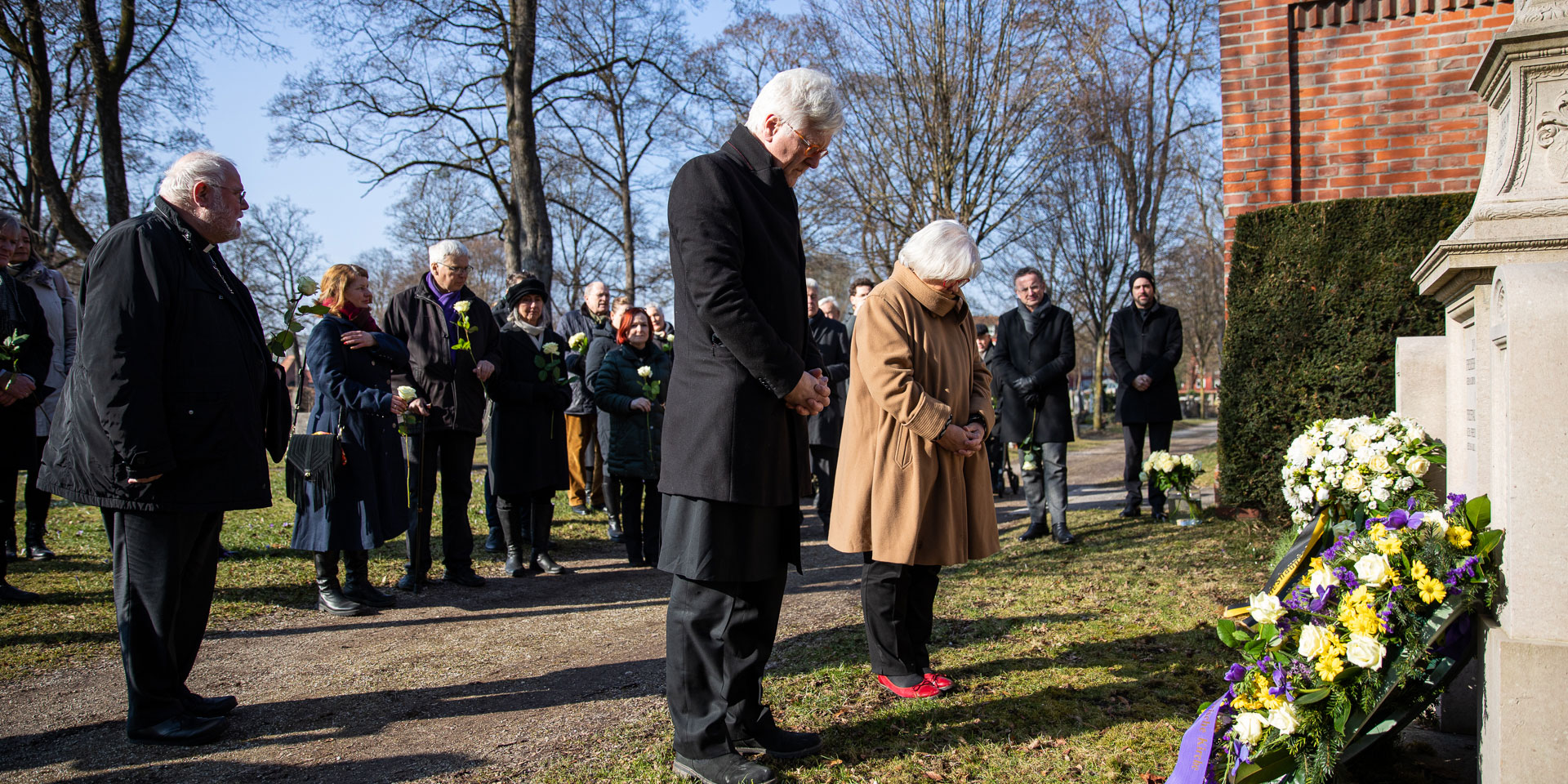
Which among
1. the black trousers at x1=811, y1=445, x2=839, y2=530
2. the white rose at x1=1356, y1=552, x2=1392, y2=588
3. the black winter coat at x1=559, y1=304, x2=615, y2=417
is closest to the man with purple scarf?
the black winter coat at x1=559, y1=304, x2=615, y2=417

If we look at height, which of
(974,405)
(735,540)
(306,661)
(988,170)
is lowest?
(306,661)

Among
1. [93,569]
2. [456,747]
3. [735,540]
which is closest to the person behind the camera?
[735,540]

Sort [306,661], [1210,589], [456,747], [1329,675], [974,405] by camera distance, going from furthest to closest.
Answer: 1. [1210,589]
2. [306,661]
3. [974,405]
4. [456,747]
5. [1329,675]

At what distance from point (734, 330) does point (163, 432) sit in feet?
6.75

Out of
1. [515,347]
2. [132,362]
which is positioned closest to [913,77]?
[515,347]

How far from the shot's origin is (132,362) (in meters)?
3.13

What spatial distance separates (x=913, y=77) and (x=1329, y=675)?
56.8 ft

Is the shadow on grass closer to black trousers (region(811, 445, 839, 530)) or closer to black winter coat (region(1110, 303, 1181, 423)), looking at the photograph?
black trousers (region(811, 445, 839, 530))

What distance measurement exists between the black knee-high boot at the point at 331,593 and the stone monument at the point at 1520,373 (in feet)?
16.7

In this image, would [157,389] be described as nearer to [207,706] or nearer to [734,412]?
[207,706]

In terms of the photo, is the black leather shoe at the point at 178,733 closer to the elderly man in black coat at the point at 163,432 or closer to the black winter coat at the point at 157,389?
the elderly man in black coat at the point at 163,432

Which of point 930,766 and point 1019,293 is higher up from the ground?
point 1019,293

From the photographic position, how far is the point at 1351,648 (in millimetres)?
2588

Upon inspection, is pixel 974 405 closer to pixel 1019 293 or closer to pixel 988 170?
pixel 1019 293
